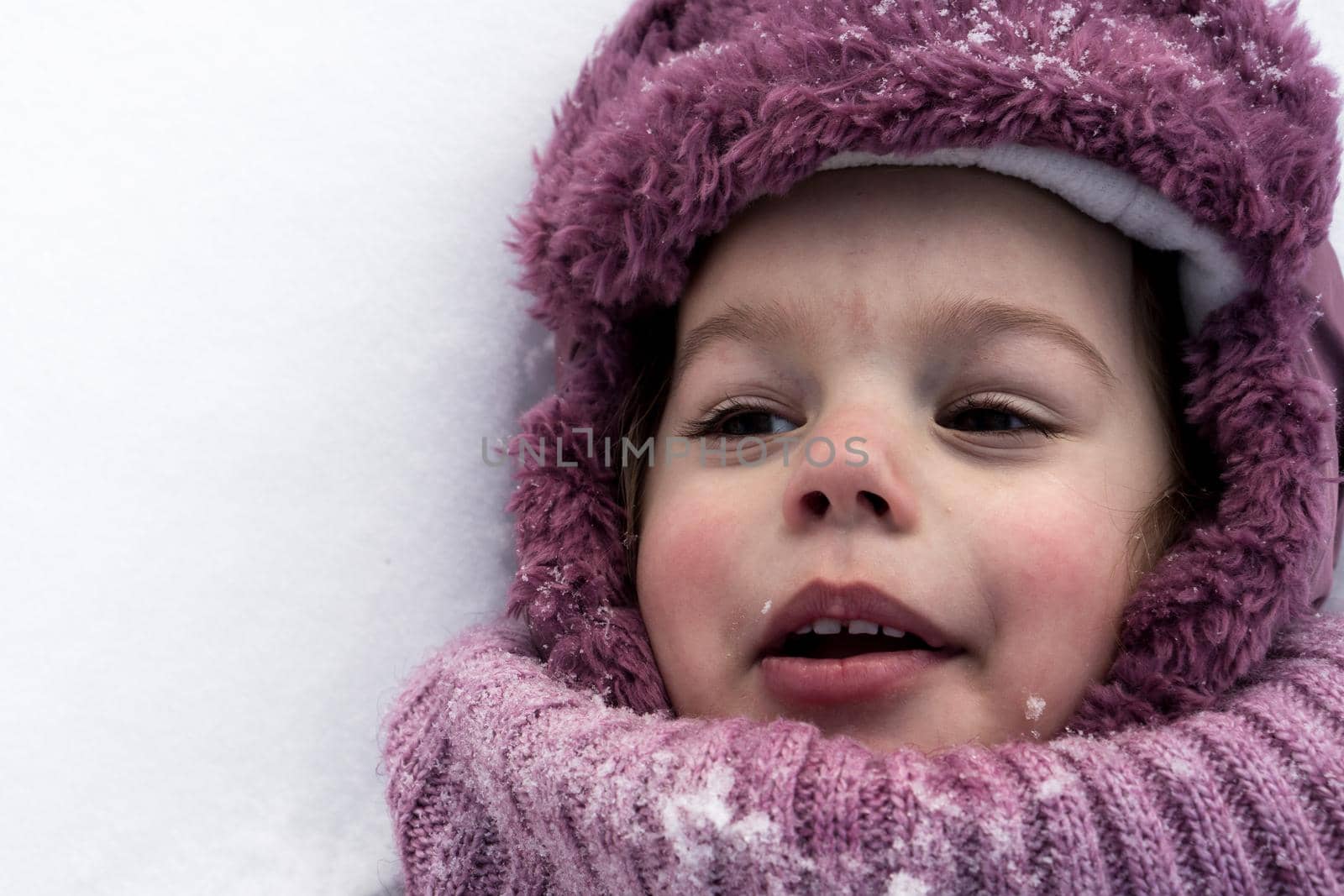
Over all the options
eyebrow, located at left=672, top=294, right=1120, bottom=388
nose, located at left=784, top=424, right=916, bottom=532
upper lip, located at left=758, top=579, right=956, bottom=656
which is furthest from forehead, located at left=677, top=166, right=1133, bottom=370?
upper lip, located at left=758, top=579, right=956, bottom=656

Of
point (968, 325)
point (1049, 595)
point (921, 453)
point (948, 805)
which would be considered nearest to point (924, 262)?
point (968, 325)

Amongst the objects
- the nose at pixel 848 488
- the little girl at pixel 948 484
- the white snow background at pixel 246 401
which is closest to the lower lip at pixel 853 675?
the little girl at pixel 948 484

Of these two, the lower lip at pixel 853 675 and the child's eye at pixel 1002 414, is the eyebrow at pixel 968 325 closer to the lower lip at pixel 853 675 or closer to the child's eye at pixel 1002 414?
the child's eye at pixel 1002 414

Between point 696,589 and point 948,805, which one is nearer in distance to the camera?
point 948,805

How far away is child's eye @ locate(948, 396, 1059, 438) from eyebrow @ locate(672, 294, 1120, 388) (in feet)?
0.19

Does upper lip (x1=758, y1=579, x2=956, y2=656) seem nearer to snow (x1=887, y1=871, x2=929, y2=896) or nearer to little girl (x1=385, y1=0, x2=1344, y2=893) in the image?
little girl (x1=385, y1=0, x2=1344, y2=893)

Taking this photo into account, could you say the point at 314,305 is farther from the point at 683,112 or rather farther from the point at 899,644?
the point at 899,644

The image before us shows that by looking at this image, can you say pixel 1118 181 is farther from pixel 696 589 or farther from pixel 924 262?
pixel 696 589

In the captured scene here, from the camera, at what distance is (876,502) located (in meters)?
0.92

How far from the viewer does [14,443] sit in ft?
4.14

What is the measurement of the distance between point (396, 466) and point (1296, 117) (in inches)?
A: 40.3

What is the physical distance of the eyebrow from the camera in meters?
0.96

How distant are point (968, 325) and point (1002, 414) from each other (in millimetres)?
91

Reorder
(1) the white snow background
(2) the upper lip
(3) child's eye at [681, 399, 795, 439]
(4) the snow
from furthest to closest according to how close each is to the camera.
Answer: (1) the white snow background < (3) child's eye at [681, 399, 795, 439] < (2) the upper lip < (4) the snow
